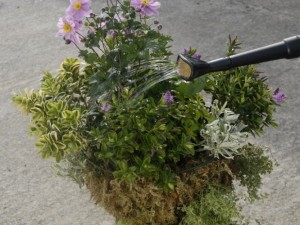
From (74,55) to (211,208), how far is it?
7.77 ft

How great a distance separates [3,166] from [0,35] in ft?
5.56

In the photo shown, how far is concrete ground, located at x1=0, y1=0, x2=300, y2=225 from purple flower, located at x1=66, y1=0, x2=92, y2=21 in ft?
2.76

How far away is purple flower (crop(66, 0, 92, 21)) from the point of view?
1212mm

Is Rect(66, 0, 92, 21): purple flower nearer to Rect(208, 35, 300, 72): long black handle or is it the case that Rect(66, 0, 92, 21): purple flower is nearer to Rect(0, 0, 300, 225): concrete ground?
Rect(208, 35, 300, 72): long black handle

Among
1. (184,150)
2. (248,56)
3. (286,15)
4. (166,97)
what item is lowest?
(286,15)

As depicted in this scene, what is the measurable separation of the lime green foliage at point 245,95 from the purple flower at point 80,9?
0.38m

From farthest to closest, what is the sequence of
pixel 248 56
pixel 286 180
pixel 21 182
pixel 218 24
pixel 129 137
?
1. pixel 218 24
2. pixel 21 182
3. pixel 286 180
4. pixel 129 137
5. pixel 248 56

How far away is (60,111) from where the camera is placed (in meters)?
1.27

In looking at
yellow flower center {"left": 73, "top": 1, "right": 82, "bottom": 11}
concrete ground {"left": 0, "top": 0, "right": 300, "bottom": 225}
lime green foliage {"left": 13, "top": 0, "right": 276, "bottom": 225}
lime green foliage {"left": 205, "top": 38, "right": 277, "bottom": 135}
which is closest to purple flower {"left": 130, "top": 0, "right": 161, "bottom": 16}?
lime green foliage {"left": 13, "top": 0, "right": 276, "bottom": 225}

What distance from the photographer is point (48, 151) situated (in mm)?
1231

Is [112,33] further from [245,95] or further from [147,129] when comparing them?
[245,95]

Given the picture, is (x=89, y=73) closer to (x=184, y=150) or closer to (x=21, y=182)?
(x=184, y=150)

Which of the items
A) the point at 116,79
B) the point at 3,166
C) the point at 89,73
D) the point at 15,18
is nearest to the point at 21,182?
the point at 3,166

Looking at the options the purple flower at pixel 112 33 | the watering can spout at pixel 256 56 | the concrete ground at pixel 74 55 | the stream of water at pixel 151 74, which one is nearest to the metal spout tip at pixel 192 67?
the watering can spout at pixel 256 56
